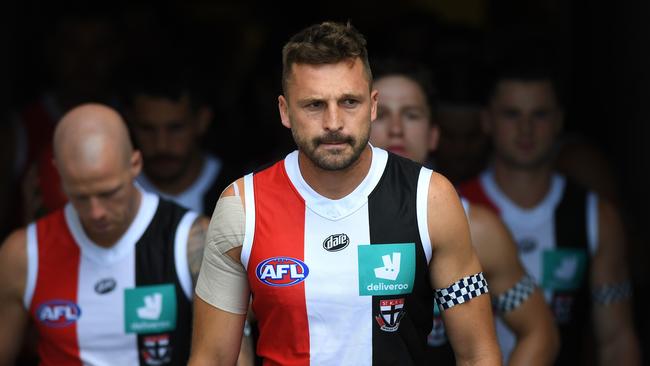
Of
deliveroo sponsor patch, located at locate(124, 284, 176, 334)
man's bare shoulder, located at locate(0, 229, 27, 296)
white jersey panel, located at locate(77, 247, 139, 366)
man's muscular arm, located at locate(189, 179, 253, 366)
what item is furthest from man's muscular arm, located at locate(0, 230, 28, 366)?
man's muscular arm, located at locate(189, 179, 253, 366)

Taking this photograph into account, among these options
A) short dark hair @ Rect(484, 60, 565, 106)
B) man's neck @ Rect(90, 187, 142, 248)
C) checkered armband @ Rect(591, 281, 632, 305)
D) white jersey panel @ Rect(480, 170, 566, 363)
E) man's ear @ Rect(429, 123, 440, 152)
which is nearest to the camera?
man's neck @ Rect(90, 187, 142, 248)

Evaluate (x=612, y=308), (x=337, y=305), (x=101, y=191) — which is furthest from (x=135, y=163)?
(x=612, y=308)

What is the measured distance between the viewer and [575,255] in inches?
210

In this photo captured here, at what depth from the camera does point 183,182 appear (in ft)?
18.8

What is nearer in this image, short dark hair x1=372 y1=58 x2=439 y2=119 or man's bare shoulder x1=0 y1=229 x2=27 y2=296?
man's bare shoulder x1=0 y1=229 x2=27 y2=296

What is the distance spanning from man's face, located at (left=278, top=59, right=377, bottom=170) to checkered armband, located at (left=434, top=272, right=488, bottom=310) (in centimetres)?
49

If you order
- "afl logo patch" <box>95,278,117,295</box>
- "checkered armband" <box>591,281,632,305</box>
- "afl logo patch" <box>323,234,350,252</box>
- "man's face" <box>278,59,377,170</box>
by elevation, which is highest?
"man's face" <box>278,59,377,170</box>

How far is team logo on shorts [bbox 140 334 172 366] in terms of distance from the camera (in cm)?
453

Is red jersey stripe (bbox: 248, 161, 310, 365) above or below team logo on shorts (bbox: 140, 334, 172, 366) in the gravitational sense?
above

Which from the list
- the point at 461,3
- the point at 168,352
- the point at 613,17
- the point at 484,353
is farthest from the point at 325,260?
the point at 461,3

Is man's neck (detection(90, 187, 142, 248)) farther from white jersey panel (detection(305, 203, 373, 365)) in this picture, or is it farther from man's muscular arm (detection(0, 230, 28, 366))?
white jersey panel (detection(305, 203, 373, 365))

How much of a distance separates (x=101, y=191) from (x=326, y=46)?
1.21m

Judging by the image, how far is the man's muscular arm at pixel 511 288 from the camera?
4.67 metres

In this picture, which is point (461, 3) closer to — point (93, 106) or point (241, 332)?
point (93, 106)
